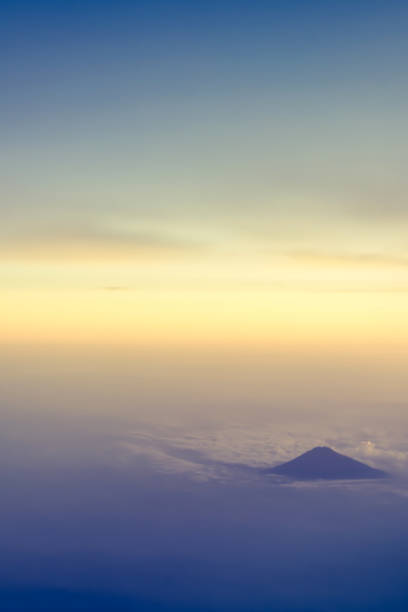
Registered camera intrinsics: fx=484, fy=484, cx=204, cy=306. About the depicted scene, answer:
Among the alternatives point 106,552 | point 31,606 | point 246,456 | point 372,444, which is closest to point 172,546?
point 106,552

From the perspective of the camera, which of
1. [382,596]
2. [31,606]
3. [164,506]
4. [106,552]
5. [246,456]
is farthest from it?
[246,456]

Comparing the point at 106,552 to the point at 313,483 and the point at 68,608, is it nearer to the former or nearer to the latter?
the point at 68,608

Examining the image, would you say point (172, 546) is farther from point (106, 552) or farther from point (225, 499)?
point (225, 499)

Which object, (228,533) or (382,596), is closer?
(382,596)

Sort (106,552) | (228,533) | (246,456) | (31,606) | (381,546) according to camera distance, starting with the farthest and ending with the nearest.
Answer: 1. (246,456)
2. (228,533)
3. (381,546)
4. (106,552)
5. (31,606)

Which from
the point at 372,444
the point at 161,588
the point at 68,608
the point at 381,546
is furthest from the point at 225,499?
the point at 372,444

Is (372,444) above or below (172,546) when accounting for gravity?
above
